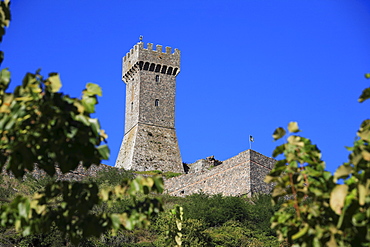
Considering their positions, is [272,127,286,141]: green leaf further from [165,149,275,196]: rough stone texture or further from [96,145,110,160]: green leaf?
[165,149,275,196]: rough stone texture

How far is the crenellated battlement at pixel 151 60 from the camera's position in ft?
161

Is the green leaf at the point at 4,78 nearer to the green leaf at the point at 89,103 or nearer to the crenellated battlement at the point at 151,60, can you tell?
the green leaf at the point at 89,103

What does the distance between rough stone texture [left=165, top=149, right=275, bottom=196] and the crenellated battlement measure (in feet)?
42.0

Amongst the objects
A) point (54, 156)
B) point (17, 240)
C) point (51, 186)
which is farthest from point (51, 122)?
point (17, 240)

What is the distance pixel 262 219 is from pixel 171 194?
378 inches

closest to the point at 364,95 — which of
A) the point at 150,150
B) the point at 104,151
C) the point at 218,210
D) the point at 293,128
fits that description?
the point at 293,128

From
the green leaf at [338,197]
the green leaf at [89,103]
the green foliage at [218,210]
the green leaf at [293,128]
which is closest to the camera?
the green leaf at [338,197]

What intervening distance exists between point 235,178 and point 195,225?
431 inches

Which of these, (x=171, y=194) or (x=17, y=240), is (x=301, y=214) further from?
(x=171, y=194)

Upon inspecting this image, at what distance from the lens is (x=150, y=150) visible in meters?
45.9

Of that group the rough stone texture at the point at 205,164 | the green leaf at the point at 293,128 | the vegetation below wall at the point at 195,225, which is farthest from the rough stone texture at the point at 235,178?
the green leaf at the point at 293,128

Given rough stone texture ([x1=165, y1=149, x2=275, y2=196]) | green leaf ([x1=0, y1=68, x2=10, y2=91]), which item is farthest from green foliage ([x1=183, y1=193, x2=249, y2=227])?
green leaf ([x1=0, y1=68, x2=10, y2=91])

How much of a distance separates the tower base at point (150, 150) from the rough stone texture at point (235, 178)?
605 centimetres

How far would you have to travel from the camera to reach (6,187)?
3300 centimetres
